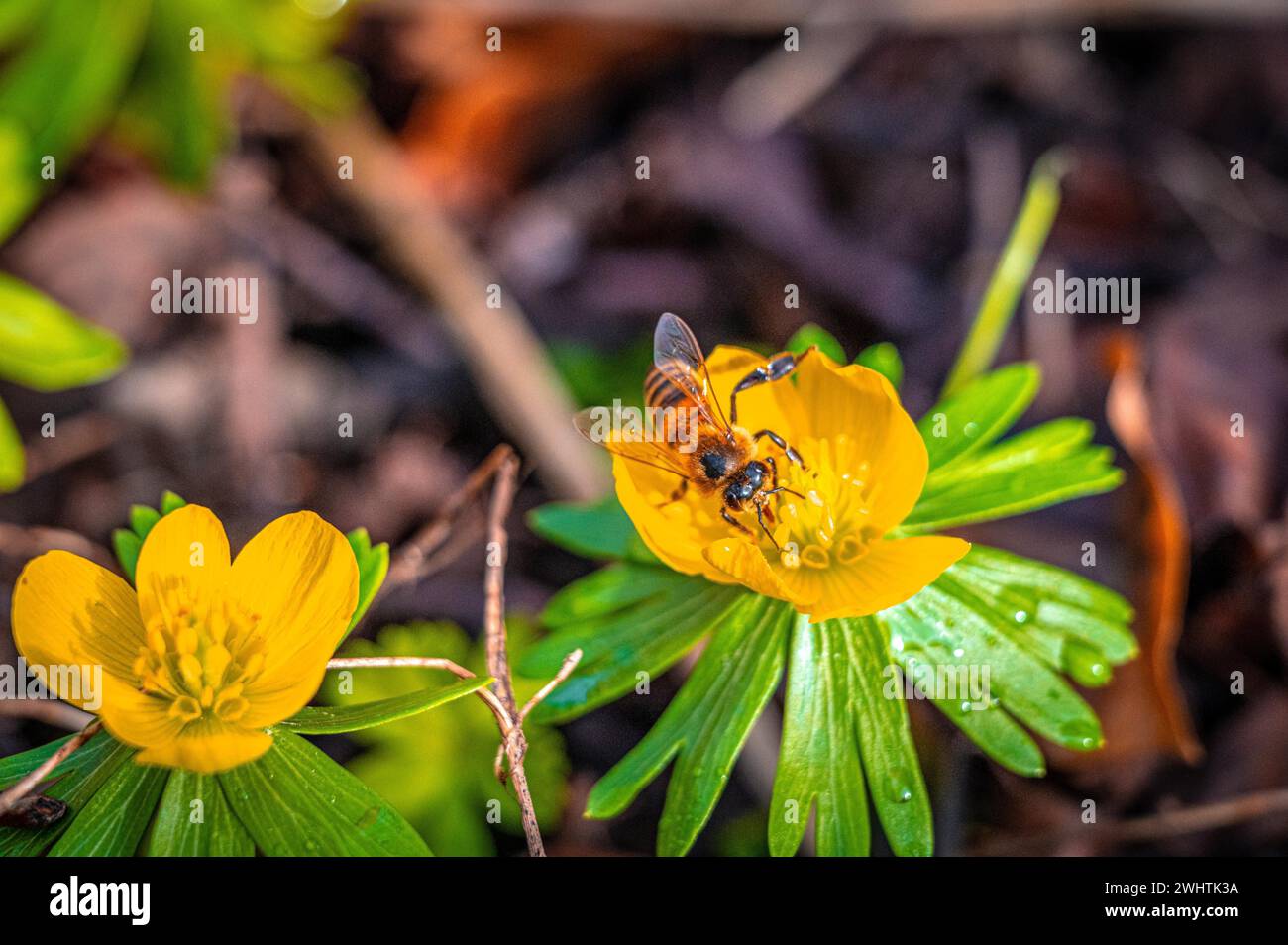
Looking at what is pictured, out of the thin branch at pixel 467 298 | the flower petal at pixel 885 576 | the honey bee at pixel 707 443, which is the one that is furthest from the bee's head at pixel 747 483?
the thin branch at pixel 467 298

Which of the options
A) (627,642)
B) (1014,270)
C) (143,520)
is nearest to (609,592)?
(627,642)

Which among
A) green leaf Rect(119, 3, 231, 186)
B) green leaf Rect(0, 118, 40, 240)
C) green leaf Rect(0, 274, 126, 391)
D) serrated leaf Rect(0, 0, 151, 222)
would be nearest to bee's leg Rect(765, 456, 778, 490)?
green leaf Rect(0, 274, 126, 391)

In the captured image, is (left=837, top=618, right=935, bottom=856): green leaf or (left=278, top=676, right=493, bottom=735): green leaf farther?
(left=837, top=618, right=935, bottom=856): green leaf

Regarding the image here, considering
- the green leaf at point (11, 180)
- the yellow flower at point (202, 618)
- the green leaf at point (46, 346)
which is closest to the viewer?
the yellow flower at point (202, 618)

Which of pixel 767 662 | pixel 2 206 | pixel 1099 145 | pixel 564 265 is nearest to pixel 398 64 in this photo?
pixel 564 265

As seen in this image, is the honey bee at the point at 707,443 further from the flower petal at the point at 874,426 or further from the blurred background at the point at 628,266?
the blurred background at the point at 628,266

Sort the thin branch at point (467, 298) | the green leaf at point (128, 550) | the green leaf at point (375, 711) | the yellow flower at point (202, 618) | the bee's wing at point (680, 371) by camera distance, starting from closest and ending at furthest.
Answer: the green leaf at point (375, 711)
the yellow flower at point (202, 618)
the green leaf at point (128, 550)
the bee's wing at point (680, 371)
the thin branch at point (467, 298)

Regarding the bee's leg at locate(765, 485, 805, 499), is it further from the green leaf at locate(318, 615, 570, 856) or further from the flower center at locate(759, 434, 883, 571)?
the green leaf at locate(318, 615, 570, 856)
